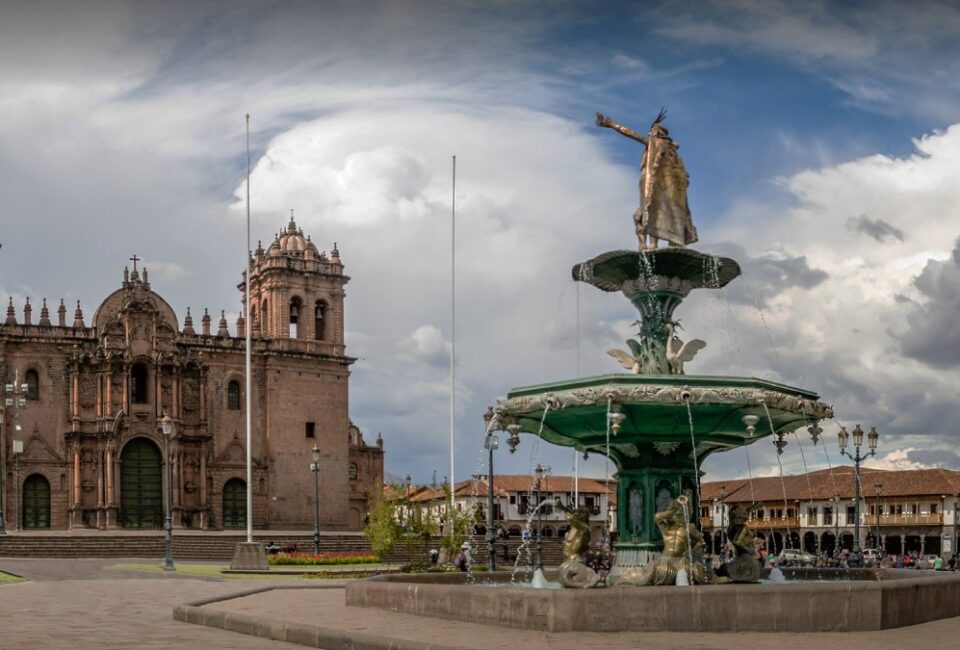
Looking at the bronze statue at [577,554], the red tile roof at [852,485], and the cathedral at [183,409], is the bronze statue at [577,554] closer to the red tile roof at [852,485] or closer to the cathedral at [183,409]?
the cathedral at [183,409]

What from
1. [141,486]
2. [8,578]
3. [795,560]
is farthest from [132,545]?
[795,560]

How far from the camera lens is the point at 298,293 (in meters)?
60.3

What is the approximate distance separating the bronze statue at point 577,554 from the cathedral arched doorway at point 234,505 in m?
45.1

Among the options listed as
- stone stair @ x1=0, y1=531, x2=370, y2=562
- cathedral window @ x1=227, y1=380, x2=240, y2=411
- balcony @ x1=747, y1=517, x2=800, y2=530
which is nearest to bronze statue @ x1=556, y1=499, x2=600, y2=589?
stone stair @ x1=0, y1=531, x2=370, y2=562

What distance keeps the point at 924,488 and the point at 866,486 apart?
10.6 feet

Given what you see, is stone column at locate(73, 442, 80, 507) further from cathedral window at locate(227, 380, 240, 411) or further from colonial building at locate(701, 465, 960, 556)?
colonial building at locate(701, 465, 960, 556)

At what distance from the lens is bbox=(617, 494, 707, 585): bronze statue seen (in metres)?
13.0

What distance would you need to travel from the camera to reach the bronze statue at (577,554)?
41.5 feet

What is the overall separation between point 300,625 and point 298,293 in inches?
1912

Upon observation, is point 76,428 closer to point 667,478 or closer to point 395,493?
point 395,493

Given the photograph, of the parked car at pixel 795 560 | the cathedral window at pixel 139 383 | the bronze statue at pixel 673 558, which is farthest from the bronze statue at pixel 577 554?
the cathedral window at pixel 139 383

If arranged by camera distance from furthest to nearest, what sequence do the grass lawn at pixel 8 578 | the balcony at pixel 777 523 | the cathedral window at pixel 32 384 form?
the balcony at pixel 777 523
the cathedral window at pixel 32 384
the grass lawn at pixel 8 578

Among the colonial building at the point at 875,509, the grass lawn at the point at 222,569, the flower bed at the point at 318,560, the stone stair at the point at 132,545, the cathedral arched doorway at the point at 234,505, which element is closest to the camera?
the grass lawn at the point at 222,569

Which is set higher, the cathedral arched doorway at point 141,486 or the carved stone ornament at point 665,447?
the carved stone ornament at point 665,447
